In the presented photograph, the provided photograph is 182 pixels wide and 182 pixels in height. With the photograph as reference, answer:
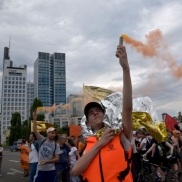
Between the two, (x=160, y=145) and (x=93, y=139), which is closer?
(x=93, y=139)

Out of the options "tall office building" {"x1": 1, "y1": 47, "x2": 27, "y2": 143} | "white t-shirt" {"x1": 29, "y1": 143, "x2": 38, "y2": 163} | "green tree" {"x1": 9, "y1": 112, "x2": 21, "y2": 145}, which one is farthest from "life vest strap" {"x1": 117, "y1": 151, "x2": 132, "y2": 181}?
"tall office building" {"x1": 1, "y1": 47, "x2": 27, "y2": 143}

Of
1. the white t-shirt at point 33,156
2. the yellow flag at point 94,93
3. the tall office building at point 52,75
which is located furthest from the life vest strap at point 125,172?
the tall office building at point 52,75

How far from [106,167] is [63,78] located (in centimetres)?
14070

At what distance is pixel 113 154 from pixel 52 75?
139686 millimetres

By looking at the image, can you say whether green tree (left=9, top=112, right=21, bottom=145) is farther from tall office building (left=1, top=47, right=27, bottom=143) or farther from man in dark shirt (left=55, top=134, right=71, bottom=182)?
man in dark shirt (left=55, top=134, right=71, bottom=182)

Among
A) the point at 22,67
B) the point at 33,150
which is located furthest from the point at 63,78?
the point at 33,150

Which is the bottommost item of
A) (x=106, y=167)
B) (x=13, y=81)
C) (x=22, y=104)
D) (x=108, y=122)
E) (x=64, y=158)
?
(x=64, y=158)

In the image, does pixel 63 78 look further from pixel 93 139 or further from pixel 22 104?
pixel 93 139

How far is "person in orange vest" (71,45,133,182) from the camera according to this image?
6.06 ft

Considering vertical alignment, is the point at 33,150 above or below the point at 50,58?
below

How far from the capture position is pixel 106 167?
1853mm

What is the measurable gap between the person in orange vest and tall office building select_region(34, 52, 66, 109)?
128484mm

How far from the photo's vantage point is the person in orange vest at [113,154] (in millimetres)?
1846

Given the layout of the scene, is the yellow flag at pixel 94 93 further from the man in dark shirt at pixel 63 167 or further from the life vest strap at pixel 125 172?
the man in dark shirt at pixel 63 167
